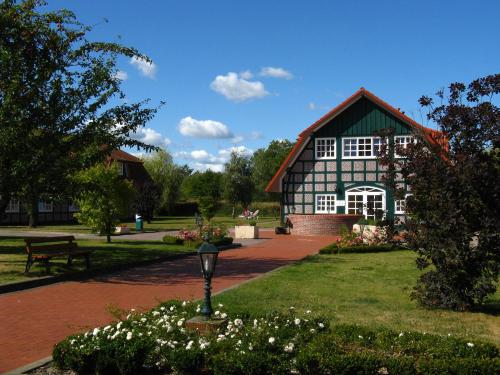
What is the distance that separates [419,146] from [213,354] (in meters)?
5.07

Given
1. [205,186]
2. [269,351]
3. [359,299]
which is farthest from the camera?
[205,186]

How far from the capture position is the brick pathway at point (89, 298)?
24.6ft

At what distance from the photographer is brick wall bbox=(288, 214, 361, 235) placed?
3083cm

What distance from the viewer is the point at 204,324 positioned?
6812 millimetres

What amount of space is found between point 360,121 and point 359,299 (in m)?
24.7

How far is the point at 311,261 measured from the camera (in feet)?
56.5

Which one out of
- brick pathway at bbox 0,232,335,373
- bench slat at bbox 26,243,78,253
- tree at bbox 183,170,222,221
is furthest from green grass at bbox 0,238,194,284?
tree at bbox 183,170,222,221

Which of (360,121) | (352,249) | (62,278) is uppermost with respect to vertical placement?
(360,121)

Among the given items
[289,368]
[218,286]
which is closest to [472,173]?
[289,368]

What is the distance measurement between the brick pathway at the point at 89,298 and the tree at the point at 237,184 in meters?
48.0

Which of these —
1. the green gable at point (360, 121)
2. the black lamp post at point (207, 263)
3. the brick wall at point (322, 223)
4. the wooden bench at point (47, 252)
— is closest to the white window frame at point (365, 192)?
the brick wall at point (322, 223)

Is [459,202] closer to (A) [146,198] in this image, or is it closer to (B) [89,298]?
(B) [89,298]

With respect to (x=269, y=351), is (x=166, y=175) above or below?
above

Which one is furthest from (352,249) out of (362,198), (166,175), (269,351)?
(166,175)
